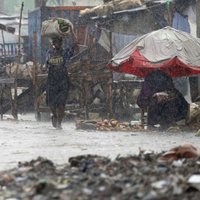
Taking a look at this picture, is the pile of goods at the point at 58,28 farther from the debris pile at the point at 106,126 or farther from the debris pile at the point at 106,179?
the debris pile at the point at 106,179

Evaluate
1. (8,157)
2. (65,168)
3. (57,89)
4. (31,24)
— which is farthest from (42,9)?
(65,168)

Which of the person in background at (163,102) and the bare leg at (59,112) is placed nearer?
the person in background at (163,102)

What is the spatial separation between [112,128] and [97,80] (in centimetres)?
222

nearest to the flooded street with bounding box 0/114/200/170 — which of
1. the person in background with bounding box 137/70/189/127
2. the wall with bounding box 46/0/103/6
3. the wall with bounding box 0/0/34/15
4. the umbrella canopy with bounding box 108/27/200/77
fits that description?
the person in background with bounding box 137/70/189/127

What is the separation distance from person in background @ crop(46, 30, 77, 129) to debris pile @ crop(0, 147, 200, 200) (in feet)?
19.6

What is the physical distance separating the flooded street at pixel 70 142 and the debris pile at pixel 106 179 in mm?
1419

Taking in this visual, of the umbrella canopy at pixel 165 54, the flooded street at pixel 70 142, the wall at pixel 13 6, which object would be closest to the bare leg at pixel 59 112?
the flooded street at pixel 70 142

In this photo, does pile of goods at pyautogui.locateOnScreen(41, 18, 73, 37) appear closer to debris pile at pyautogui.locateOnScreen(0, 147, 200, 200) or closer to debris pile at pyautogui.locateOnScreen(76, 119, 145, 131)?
debris pile at pyautogui.locateOnScreen(76, 119, 145, 131)

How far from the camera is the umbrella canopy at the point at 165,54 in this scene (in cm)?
1152

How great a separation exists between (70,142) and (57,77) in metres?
2.81

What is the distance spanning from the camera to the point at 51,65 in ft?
39.3

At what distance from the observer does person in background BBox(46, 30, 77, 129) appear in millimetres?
11898

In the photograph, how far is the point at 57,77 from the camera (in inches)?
474

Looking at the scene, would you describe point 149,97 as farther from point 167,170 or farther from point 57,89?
point 167,170
